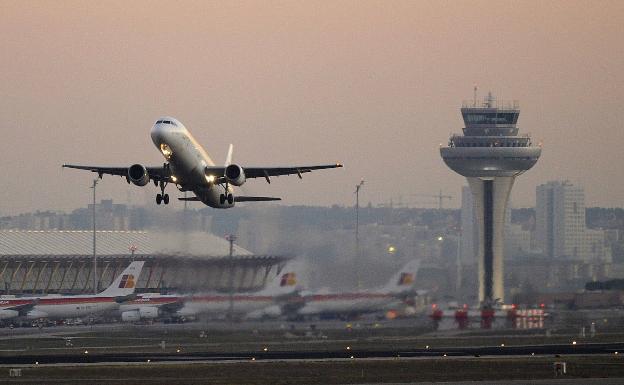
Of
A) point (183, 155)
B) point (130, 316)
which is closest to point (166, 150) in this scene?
point (183, 155)

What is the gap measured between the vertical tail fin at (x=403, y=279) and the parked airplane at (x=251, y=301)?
8.73m

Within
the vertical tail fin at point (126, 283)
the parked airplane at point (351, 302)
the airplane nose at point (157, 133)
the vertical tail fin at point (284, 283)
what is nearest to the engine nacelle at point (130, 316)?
the vertical tail fin at point (126, 283)

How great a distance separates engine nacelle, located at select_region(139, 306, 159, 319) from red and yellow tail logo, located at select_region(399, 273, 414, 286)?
94.4 feet

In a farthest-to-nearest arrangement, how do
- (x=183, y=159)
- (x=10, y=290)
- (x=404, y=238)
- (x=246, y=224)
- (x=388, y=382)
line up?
(x=10, y=290) < (x=404, y=238) < (x=246, y=224) < (x=183, y=159) < (x=388, y=382)

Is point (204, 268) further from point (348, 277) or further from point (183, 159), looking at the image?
point (183, 159)

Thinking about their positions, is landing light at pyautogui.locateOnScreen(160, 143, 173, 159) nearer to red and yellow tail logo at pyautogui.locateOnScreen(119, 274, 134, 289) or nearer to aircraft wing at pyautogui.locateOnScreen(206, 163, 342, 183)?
aircraft wing at pyautogui.locateOnScreen(206, 163, 342, 183)

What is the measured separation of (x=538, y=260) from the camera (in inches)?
6102

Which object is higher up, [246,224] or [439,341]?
[246,224]

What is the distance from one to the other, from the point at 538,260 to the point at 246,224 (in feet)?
128

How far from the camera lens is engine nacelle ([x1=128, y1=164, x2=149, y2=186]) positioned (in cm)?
9312

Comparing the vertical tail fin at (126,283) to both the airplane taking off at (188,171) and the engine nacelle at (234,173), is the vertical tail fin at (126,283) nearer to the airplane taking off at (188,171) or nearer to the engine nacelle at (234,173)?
the airplane taking off at (188,171)

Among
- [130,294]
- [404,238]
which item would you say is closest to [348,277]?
[404,238]

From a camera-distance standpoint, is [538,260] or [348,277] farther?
[538,260]

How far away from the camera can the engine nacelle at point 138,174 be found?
93.1 meters
